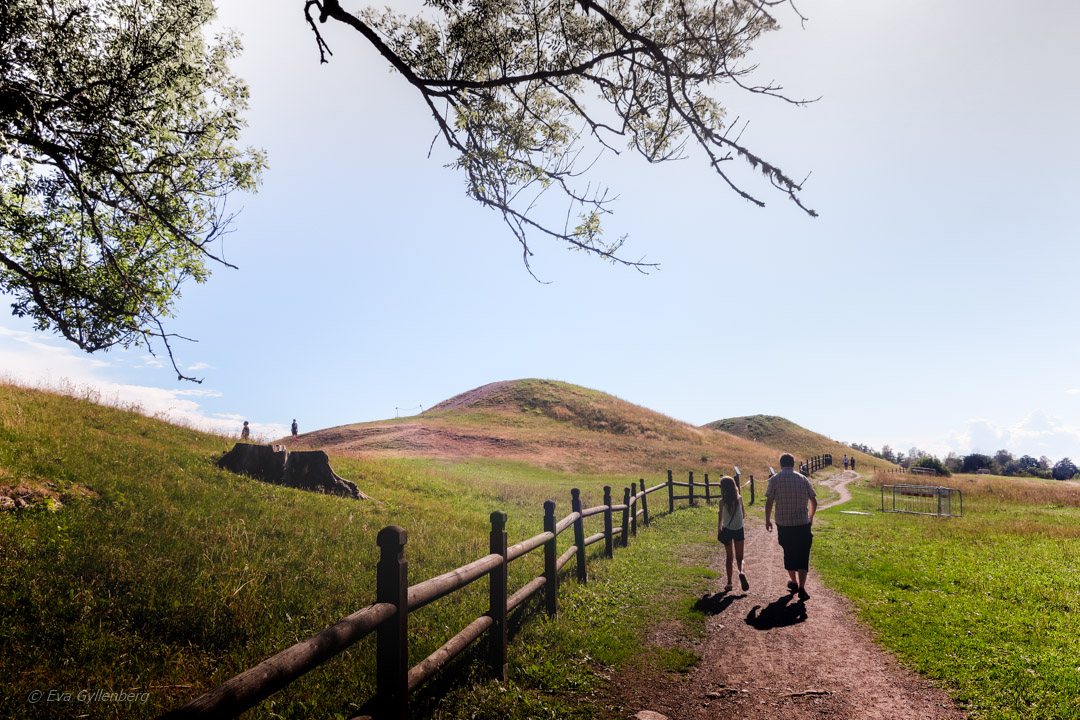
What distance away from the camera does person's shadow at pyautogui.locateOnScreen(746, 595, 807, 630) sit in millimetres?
7578

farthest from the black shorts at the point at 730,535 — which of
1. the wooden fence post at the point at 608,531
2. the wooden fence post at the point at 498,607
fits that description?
the wooden fence post at the point at 498,607

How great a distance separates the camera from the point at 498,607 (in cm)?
574

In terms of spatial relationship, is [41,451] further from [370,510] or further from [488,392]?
[488,392]

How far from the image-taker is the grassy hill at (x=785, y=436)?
85250 millimetres

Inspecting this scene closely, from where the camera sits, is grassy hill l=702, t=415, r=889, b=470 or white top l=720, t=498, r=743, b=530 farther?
grassy hill l=702, t=415, r=889, b=470

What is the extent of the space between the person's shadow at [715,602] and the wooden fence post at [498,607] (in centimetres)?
391

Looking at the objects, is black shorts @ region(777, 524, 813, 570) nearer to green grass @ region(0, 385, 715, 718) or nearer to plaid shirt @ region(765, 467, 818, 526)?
plaid shirt @ region(765, 467, 818, 526)

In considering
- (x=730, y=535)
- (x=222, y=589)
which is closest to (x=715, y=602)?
(x=730, y=535)

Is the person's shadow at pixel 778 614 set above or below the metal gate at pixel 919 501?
above

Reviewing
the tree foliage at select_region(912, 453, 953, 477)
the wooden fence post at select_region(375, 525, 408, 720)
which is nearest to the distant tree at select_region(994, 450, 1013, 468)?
the tree foliage at select_region(912, 453, 953, 477)

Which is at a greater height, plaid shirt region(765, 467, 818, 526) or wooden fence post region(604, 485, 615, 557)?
plaid shirt region(765, 467, 818, 526)

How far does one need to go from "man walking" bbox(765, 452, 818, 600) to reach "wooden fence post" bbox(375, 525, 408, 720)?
6.64 m

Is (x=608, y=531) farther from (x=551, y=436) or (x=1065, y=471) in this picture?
(x=1065, y=471)

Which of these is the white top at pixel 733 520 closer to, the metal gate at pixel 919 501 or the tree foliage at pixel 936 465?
the metal gate at pixel 919 501
